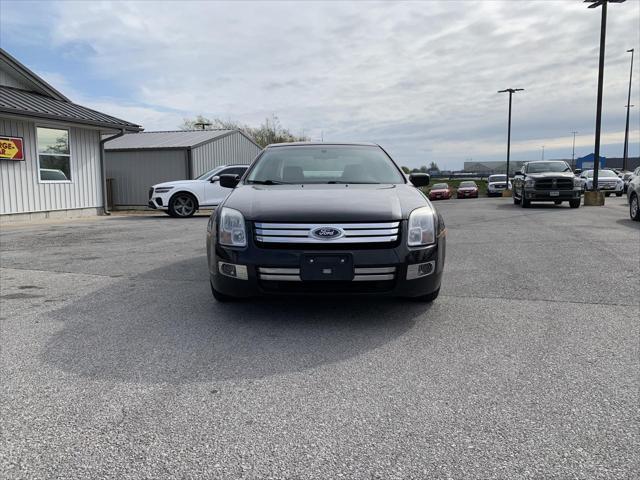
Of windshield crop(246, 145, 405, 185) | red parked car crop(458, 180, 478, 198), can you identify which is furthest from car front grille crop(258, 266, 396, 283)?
red parked car crop(458, 180, 478, 198)

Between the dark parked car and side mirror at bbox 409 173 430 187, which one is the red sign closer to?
side mirror at bbox 409 173 430 187

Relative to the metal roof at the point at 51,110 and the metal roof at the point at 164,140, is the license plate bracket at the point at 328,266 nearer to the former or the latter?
the metal roof at the point at 51,110

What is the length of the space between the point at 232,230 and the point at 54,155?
42.0 feet

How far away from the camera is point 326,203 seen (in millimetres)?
4098

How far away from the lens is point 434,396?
2803 millimetres

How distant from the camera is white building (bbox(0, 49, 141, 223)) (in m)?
13.0

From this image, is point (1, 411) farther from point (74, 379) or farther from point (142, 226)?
point (142, 226)

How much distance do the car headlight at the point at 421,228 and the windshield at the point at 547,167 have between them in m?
16.1

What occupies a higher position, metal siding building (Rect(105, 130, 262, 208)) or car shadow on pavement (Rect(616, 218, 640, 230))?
metal siding building (Rect(105, 130, 262, 208))

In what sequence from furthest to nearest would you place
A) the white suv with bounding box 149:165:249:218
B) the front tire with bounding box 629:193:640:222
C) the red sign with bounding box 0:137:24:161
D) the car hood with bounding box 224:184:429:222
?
1. the white suv with bounding box 149:165:249:218
2. the red sign with bounding box 0:137:24:161
3. the front tire with bounding box 629:193:640:222
4. the car hood with bounding box 224:184:429:222

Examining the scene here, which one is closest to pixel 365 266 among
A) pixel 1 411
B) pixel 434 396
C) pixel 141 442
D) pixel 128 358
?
pixel 434 396

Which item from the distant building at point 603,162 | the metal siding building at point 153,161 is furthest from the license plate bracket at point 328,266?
the distant building at point 603,162

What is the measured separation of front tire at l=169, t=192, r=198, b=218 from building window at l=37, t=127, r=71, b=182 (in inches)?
120

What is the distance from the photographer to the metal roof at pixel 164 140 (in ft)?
81.1
